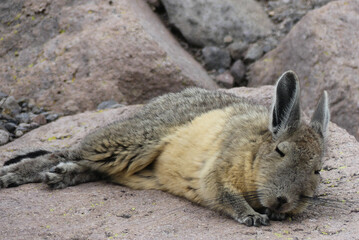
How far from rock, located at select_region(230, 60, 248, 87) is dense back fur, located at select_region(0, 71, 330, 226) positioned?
2.92 meters

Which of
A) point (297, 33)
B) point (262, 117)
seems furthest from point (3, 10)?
point (262, 117)

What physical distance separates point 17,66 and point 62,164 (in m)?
3.35

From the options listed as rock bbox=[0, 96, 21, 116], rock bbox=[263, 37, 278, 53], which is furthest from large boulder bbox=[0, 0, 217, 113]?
rock bbox=[263, 37, 278, 53]

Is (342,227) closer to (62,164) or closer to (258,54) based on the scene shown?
(62,164)

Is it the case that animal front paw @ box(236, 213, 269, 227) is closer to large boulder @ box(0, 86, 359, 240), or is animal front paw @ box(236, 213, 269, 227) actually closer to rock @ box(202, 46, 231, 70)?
large boulder @ box(0, 86, 359, 240)

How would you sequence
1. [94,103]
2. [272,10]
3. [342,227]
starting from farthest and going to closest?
[272,10] < [94,103] < [342,227]

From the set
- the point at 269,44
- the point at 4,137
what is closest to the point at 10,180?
the point at 4,137

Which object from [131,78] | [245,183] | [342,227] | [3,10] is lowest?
[342,227]

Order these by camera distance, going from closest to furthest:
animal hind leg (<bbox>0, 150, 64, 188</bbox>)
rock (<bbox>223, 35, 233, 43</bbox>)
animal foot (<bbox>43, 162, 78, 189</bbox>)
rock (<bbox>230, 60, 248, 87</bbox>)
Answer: animal foot (<bbox>43, 162, 78, 189</bbox>) → animal hind leg (<bbox>0, 150, 64, 188</bbox>) → rock (<bbox>230, 60, 248, 87</bbox>) → rock (<bbox>223, 35, 233, 43</bbox>)

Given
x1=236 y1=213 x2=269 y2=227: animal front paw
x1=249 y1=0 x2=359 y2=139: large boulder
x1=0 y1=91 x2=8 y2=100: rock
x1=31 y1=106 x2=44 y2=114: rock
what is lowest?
x1=249 y1=0 x2=359 y2=139: large boulder

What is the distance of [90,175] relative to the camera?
6172mm

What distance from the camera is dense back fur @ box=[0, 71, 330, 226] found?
16.3 ft

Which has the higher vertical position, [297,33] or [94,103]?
[94,103]

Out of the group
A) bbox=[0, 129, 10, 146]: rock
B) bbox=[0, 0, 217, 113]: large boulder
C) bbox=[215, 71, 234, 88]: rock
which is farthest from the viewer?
bbox=[215, 71, 234, 88]: rock
